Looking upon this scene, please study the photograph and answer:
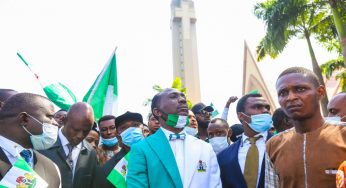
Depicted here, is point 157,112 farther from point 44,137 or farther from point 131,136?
point 44,137

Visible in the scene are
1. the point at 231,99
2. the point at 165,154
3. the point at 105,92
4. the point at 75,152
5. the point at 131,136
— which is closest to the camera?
the point at 165,154

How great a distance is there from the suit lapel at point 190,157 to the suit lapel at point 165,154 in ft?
0.36

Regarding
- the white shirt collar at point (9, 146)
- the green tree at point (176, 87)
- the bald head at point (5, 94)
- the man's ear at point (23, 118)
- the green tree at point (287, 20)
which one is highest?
the green tree at point (287, 20)

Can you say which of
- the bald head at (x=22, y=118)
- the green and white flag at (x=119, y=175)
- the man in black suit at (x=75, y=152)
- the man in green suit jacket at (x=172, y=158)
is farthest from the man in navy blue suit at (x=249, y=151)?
the bald head at (x=22, y=118)

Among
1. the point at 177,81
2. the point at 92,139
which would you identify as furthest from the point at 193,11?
the point at 92,139

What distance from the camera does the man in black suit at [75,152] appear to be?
354 centimetres

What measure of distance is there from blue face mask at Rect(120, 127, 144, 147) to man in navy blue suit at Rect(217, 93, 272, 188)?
1014 mm

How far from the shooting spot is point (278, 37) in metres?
14.3

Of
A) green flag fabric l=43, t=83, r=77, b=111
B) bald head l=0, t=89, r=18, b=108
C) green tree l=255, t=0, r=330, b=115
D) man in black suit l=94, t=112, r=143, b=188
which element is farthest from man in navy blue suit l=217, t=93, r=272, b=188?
green tree l=255, t=0, r=330, b=115

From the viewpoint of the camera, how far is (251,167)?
10.6 ft

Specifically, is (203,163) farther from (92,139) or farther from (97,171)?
(92,139)

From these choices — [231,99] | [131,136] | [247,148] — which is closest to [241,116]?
[247,148]

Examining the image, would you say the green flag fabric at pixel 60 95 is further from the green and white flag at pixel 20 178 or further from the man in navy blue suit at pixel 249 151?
the green and white flag at pixel 20 178

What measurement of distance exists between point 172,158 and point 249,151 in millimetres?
775
